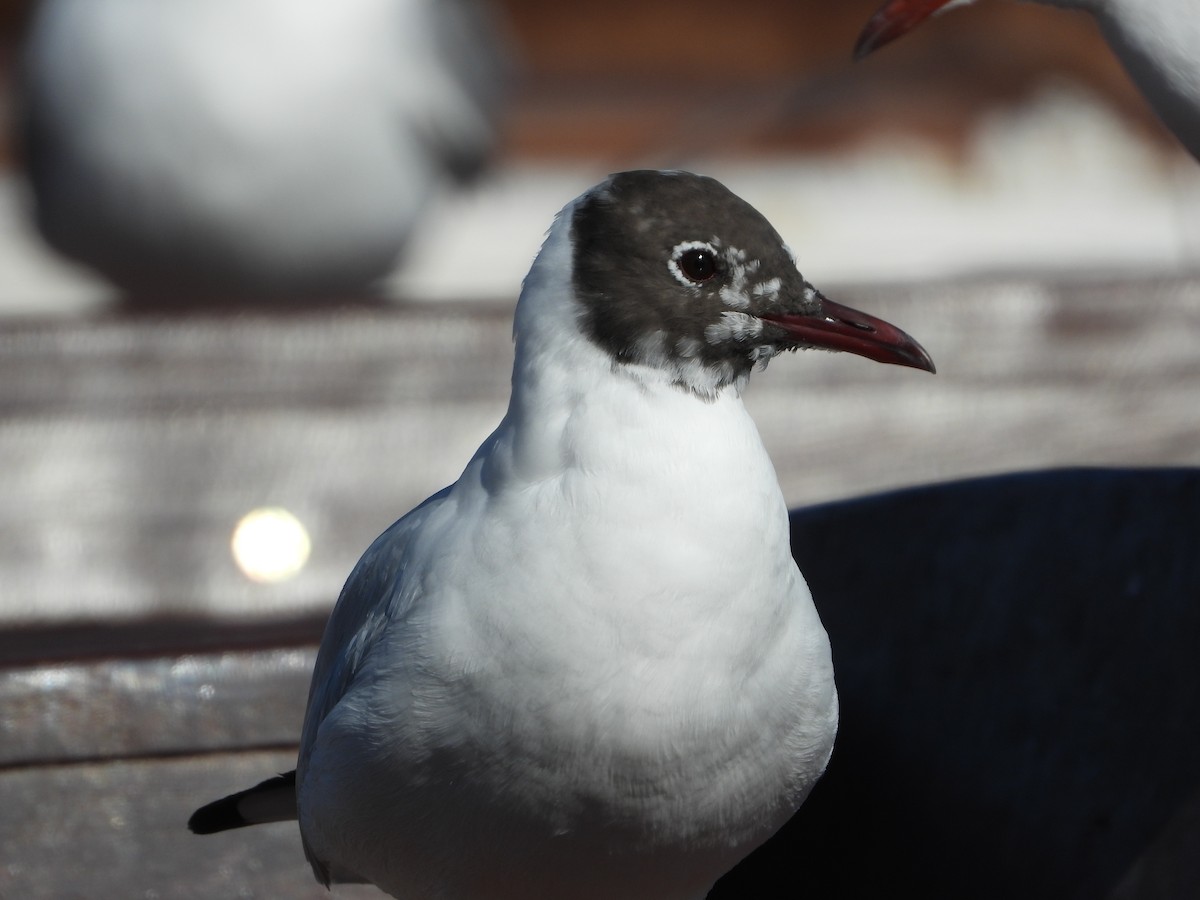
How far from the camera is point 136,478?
1.53 meters

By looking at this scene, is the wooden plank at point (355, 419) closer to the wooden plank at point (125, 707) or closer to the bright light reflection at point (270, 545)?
the bright light reflection at point (270, 545)

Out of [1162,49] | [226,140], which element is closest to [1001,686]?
[1162,49]

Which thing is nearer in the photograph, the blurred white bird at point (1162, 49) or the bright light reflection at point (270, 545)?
the blurred white bird at point (1162, 49)

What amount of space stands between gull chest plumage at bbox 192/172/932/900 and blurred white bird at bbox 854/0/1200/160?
344 mm

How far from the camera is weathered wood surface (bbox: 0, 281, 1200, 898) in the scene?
1.49 metres

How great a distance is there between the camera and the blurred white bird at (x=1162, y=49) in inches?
42.5

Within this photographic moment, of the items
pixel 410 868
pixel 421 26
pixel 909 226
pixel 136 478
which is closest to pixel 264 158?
pixel 421 26

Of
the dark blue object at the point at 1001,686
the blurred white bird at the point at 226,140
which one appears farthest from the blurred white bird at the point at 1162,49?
the blurred white bird at the point at 226,140

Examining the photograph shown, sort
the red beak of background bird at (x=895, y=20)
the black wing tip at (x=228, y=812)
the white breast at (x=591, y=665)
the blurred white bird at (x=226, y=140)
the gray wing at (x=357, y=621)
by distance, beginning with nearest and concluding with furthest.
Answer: the white breast at (x=591, y=665) → the gray wing at (x=357, y=621) → the black wing tip at (x=228, y=812) → the red beak of background bird at (x=895, y=20) → the blurred white bird at (x=226, y=140)

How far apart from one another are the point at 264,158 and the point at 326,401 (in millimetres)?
409

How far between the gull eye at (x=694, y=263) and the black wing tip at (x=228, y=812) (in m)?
0.41

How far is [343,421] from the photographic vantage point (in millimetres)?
1583

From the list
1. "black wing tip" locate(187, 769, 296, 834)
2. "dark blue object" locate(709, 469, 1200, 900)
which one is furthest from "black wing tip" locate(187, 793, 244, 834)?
"dark blue object" locate(709, 469, 1200, 900)

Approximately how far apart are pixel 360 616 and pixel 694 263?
282 millimetres
